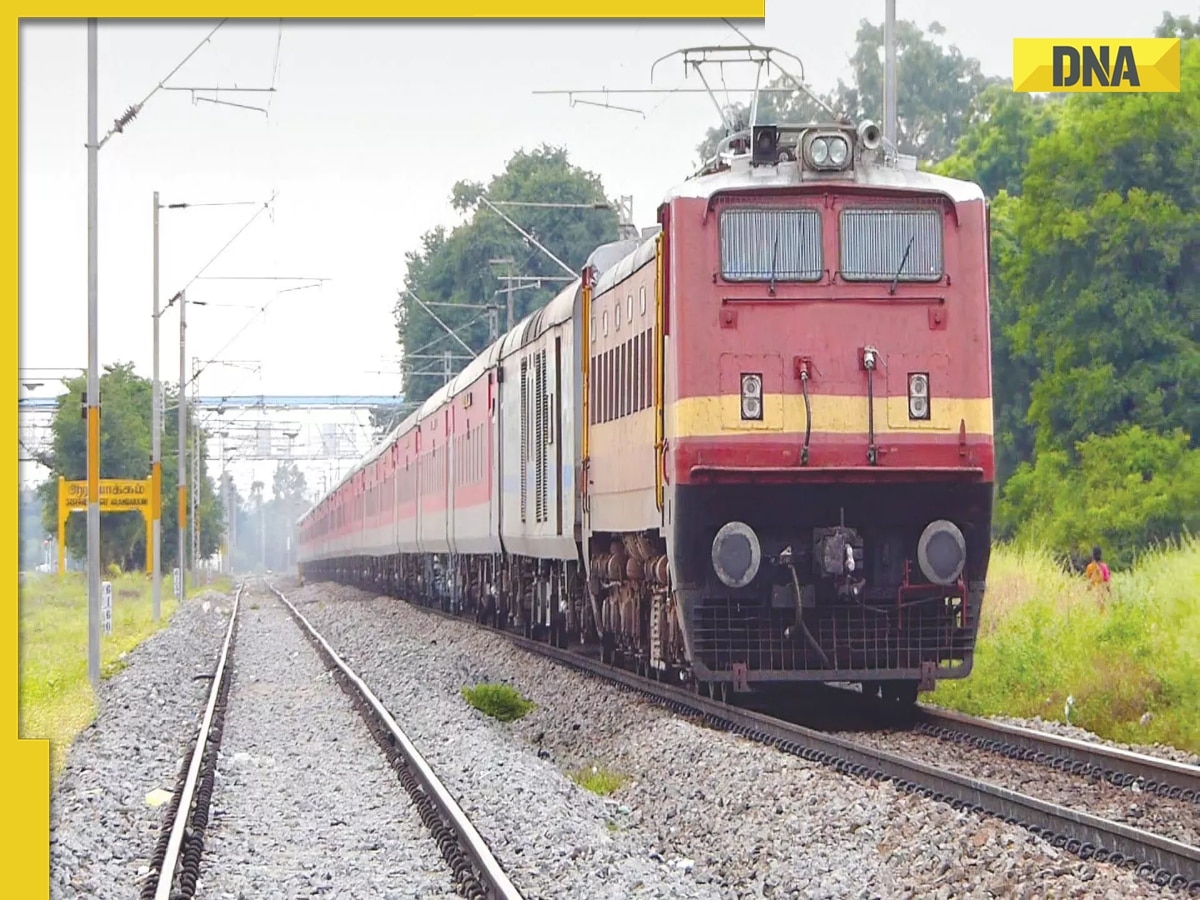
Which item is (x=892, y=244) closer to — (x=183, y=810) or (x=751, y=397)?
(x=751, y=397)

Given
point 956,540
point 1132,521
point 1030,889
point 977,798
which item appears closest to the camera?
point 1030,889

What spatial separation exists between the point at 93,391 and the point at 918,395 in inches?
398

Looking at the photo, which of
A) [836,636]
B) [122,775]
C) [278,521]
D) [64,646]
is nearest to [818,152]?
[836,636]

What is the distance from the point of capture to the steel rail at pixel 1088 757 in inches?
398

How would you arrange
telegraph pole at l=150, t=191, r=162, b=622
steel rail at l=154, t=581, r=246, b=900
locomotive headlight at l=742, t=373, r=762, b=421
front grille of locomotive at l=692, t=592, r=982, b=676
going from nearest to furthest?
1. steel rail at l=154, t=581, r=246, b=900
2. locomotive headlight at l=742, t=373, r=762, b=421
3. front grille of locomotive at l=692, t=592, r=982, b=676
4. telegraph pole at l=150, t=191, r=162, b=622

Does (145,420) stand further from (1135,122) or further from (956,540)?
(956,540)

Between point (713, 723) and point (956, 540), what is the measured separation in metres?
2.31

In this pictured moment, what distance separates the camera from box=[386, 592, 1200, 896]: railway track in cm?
777

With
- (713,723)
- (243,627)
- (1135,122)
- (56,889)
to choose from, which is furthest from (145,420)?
(56,889)

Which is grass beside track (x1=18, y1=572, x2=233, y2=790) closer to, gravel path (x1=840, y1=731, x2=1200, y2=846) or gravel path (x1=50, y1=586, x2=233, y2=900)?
gravel path (x1=50, y1=586, x2=233, y2=900)

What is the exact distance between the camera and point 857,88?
61938mm

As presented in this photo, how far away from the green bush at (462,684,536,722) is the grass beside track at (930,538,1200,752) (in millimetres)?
3744

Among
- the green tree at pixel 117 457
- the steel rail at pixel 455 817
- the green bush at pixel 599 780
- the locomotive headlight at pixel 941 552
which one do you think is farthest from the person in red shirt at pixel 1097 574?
the green tree at pixel 117 457

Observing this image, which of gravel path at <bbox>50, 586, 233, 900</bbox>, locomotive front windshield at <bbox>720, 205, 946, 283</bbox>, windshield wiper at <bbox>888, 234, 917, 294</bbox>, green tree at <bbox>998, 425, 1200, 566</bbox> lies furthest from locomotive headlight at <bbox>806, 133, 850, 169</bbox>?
green tree at <bbox>998, 425, 1200, 566</bbox>
